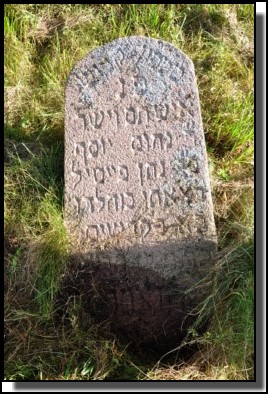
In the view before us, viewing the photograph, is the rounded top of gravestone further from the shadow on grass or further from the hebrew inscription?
the shadow on grass

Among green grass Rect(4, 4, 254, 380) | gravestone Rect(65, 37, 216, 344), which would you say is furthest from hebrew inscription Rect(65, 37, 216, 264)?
green grass Rect(4, 4, 254, 380)

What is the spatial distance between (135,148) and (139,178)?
0.52ft

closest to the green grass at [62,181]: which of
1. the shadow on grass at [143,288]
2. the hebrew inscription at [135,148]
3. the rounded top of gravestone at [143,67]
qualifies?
the shadow on grass at [143,288]

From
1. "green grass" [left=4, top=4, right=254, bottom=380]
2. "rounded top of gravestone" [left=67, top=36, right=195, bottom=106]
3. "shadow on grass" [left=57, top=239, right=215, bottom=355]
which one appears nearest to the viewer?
"green grass" [left=4, top=4, right=254, bottom=380]

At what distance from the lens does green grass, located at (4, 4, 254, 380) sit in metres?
3.00

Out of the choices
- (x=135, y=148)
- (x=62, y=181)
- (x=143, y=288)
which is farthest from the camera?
(x=62, y=181)

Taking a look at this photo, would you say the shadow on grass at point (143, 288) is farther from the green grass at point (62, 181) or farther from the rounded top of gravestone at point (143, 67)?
the rounded top of gravestone at point (143, 67)

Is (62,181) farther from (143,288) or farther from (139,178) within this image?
(143,288)

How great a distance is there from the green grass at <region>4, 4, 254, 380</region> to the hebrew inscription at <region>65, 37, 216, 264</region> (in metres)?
0.20

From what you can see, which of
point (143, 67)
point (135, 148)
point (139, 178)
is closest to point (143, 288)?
point (139, 178)

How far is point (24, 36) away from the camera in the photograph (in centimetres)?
428

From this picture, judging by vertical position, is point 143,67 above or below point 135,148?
above

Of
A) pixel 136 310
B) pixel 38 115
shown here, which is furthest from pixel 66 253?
pixel 38 115

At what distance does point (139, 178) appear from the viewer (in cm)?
322
